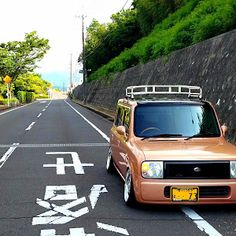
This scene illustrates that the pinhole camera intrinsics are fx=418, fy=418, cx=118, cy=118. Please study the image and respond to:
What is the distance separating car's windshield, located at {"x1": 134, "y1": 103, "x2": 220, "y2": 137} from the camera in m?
6.57

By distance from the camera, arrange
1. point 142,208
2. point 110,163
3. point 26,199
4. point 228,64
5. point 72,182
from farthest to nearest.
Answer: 1. point 228,64
2. point 110,163
3. point 72,182
4. point 26,199
5. point 142,208

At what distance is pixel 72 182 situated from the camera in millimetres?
7656

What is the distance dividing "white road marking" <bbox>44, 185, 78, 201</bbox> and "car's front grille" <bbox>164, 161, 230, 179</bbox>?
5.84 ft

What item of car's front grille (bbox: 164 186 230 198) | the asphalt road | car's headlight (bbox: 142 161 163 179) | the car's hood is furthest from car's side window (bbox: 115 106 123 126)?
car's front grille (bbox: 164 186 230 198)

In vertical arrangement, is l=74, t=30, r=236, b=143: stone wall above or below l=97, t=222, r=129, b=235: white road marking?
above

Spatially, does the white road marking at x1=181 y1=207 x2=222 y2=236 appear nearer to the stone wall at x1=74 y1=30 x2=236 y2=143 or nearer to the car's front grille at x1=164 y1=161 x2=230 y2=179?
the car's front grille at x1=164 y1=161 x2=230 y2=179

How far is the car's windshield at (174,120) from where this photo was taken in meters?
6.57

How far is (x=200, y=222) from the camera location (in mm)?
5223

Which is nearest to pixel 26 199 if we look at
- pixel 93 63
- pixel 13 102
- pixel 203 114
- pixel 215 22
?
pixel 203 114

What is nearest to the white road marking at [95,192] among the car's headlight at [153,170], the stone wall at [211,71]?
the car's headlight at [153,170]

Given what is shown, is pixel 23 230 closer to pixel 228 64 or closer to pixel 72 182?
pixel 72 182

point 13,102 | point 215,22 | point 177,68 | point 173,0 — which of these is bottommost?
point 13,102

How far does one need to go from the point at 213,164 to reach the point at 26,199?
2.90 m

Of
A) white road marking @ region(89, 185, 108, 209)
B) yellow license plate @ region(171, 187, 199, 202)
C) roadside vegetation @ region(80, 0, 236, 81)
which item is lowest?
white road marking @ region(89, 185, 108, 209)
